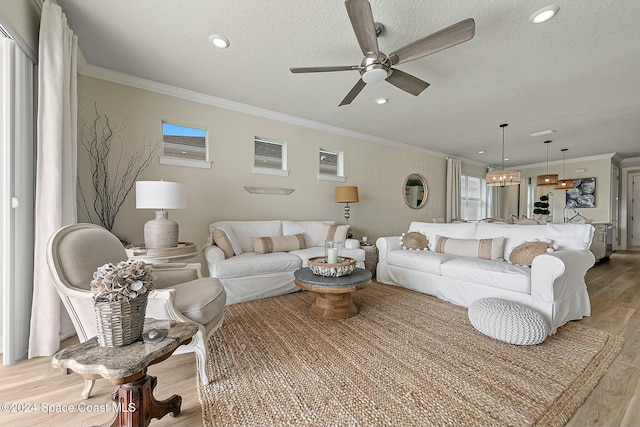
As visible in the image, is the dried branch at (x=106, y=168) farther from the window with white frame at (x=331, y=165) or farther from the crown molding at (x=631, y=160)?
the crown molding at (x=631, y=160)

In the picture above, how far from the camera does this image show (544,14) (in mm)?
1928

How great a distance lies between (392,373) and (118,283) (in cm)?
157

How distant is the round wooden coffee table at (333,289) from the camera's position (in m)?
2.24

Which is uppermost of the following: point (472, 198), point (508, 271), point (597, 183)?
point (597, 183)

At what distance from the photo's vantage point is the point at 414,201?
6.12 m

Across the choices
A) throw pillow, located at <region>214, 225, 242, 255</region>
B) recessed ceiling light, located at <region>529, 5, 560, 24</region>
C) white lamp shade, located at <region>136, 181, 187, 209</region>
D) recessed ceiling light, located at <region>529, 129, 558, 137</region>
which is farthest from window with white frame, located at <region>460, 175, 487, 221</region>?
white lamp shade, located at <region>136, 181, 187, 209</region>

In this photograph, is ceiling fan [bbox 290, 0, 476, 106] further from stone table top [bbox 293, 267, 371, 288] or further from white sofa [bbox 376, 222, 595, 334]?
white sofa [bbox 376, 222, 595, 334]

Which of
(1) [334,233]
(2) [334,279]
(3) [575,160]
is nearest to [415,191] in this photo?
(1) [334,233]

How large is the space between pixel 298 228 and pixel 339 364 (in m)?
2.43

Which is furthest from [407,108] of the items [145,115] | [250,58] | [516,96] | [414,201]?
[145,115]

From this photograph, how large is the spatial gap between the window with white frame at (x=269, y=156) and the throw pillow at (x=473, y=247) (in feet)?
8.42

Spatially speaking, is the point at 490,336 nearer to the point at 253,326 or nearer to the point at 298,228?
the point at 253,326

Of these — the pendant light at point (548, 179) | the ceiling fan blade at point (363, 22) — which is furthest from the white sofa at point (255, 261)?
the pendant light at point (548, 179)

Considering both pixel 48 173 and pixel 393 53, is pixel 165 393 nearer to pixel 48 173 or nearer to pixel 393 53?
pixel 48 173
